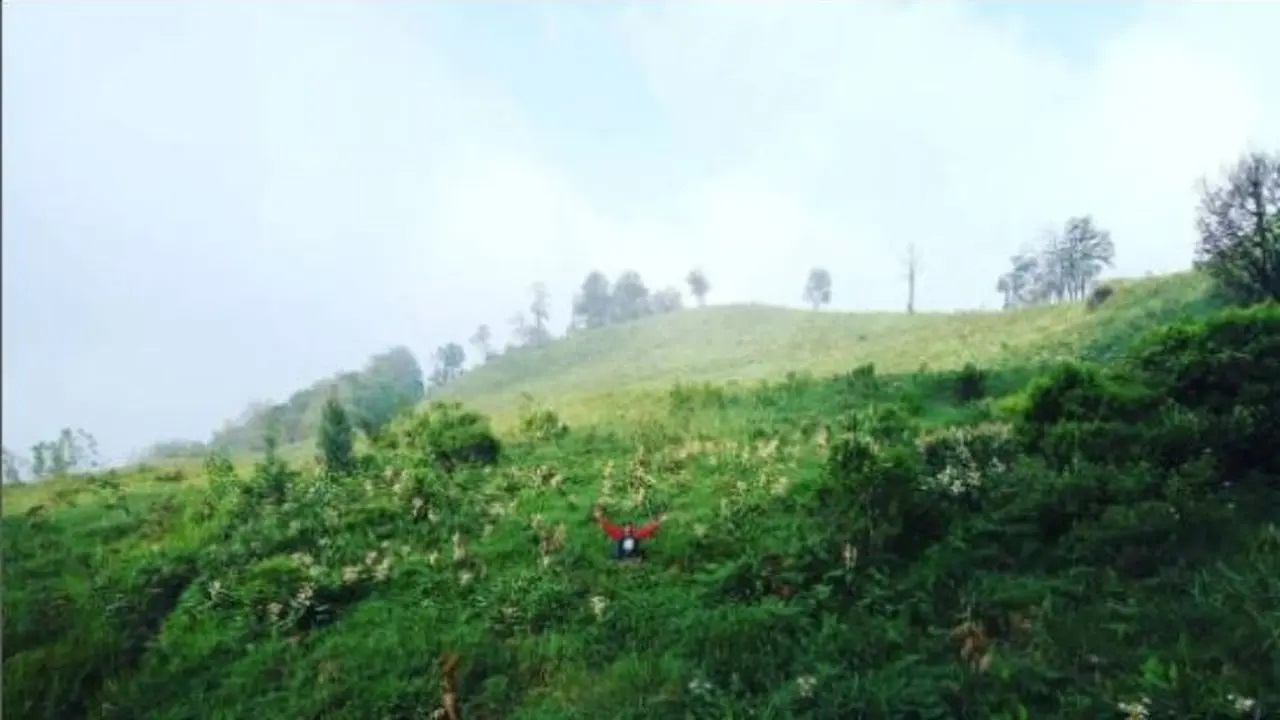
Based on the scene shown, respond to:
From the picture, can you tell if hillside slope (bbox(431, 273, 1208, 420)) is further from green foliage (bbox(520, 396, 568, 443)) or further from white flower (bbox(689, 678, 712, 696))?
white flower (bbox(689, 678, 712, 696))

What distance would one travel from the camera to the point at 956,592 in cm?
925

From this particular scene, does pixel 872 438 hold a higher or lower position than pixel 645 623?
higher

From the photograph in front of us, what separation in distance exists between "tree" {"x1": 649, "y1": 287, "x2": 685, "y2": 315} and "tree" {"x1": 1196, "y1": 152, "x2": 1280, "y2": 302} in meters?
96.8

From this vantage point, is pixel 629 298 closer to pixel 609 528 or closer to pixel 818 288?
pixel 818 288


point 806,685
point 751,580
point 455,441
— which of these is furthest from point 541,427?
point 806,685

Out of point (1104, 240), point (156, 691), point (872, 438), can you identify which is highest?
point (1104, 240)

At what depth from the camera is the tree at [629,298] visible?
114 metres

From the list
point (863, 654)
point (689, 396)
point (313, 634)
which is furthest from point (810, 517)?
point (689, 396)

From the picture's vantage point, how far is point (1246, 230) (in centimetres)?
1991

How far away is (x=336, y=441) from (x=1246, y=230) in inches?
755

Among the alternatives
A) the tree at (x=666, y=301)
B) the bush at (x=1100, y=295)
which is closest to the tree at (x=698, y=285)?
the tree at (x=666, y=301)

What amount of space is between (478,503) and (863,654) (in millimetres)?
7194

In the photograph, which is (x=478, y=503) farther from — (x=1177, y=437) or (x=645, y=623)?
(x=1177, y=437)

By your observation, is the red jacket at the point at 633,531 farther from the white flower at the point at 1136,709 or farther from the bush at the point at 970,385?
the bush at the point at 970,385
